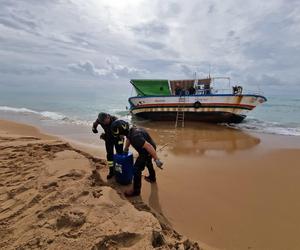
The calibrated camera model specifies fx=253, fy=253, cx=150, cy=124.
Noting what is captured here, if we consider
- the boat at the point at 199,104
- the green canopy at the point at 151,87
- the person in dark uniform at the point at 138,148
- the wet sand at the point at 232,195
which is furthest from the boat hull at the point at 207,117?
the person in dark uniform at the point at 138,148

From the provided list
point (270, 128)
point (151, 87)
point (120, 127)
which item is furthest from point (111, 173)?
point (151, 87)

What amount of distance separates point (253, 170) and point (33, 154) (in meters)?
5.27

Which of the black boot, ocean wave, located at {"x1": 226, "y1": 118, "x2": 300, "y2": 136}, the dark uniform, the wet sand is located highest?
the dark uniform

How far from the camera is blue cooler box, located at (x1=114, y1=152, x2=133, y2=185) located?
4725 mm

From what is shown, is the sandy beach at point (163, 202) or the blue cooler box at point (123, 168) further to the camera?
the blue cooler box at point (123, 168)

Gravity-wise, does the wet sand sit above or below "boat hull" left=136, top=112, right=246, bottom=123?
below

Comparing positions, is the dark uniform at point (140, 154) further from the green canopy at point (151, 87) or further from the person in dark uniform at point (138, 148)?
the green canopy at point (151, 87)

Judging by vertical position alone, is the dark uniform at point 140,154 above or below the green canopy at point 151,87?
below

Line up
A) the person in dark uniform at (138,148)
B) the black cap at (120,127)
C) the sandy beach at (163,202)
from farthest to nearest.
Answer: the black cap at (120,127) → the person in dark uniform at (138,148) → the sandy beach at (163,202)

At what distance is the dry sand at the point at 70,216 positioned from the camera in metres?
2.58

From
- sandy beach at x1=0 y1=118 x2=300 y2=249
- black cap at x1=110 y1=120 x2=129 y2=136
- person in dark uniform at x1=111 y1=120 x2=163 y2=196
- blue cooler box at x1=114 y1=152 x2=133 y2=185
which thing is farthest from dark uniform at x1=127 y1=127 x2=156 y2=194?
blue cooler box at x1=114 y1=152 x2=133 y2=185

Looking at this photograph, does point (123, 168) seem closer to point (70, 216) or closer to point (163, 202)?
point (163, 202)

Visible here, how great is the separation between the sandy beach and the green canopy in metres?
10.7

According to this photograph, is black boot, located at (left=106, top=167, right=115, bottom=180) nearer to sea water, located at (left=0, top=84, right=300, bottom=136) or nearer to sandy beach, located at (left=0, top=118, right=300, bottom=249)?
Result: sandy beach, located at (left=0, top=118, right=300, bottom=249)
